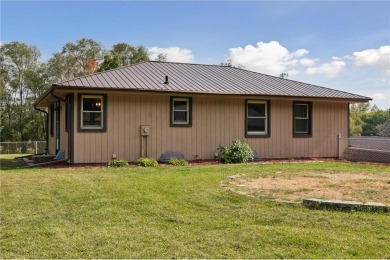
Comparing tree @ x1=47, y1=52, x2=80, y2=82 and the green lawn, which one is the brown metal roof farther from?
tree @ x1=47, y1=52, x2=80, y2=82

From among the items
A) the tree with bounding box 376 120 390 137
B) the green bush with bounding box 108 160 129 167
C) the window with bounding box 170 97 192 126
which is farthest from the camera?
the tree with bounding box 376 120 390 137

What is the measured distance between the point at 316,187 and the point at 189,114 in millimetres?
6424

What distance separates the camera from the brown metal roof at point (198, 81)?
1123cm

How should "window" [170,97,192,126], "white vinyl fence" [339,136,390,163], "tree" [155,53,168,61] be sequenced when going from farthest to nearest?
"tree" [155,53,168,61]
"white vinyl fence" [339,136,390,163]
"window" [170,97,192,126]

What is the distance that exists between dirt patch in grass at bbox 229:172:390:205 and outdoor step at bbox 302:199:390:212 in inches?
13.2

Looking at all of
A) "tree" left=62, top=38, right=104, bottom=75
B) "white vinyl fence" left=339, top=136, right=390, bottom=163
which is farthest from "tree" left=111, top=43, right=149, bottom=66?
"white vinyl fence" left=339, top=136, right=390, bottom=163

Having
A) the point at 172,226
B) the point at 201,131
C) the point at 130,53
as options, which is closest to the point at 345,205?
the point at 172,226

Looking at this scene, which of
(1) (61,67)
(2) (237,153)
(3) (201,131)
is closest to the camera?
(2) (237,153)

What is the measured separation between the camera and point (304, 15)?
1348 cm

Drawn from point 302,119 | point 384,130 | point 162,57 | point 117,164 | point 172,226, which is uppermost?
point 162,57

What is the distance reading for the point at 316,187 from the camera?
21.0 ft

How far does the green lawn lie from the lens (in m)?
3.30

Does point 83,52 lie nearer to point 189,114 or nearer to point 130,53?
point 130,53

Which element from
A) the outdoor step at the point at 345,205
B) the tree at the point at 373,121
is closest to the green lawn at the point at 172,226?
the outdoor step at the point at 345,205
